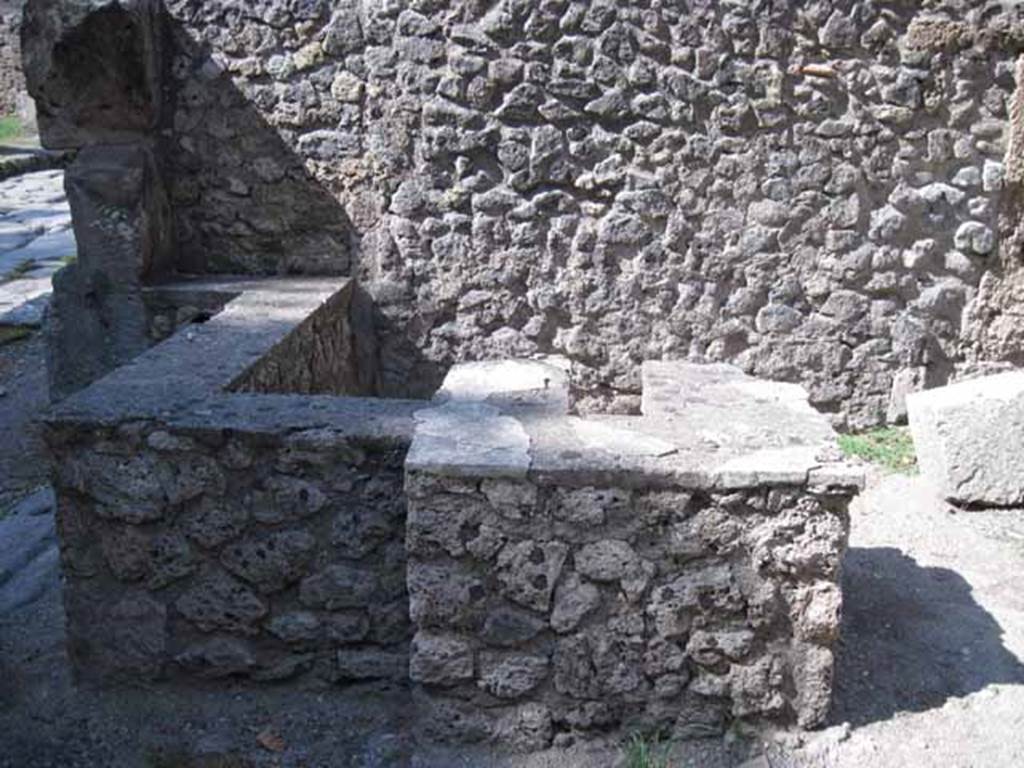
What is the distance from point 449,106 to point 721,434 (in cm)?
239

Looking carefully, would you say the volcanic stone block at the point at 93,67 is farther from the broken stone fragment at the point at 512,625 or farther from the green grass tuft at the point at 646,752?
the green grass tuft at the point at 646,752

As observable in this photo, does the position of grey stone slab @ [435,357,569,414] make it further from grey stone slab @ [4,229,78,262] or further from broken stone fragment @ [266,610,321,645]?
grey stone slab @ [4,229,78,262]

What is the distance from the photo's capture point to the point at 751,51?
4.60 meters

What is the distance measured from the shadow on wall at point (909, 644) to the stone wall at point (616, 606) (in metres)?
0.32

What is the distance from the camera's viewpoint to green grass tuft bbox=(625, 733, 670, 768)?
8.68 ft

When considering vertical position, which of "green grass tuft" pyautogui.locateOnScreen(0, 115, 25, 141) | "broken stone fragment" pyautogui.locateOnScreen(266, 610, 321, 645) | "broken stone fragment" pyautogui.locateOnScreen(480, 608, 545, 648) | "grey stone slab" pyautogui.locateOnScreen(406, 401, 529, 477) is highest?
"green grass tuft" pyautogui.locateOnScreen(0, 115, 25, 141)

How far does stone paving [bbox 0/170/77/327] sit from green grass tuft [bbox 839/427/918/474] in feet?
15.5

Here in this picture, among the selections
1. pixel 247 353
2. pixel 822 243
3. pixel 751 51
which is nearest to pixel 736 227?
pixel 822 243

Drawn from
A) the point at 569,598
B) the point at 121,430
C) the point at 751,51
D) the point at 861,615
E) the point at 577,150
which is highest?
the point at 751,51

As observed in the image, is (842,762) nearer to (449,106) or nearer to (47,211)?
(449,106)

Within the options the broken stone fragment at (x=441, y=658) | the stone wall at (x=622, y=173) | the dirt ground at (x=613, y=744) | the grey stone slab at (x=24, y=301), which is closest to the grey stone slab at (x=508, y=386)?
the broken stone fragment at (x=441, y=658)

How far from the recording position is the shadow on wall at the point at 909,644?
2.98m

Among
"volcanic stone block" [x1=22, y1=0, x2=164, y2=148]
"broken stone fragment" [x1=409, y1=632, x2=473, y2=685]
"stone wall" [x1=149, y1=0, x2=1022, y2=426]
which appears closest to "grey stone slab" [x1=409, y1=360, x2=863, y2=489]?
"broken stone fragment" [x1=409, y1=632, x2=473, y2=685]

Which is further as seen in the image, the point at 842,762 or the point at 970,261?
the point at 970,261
